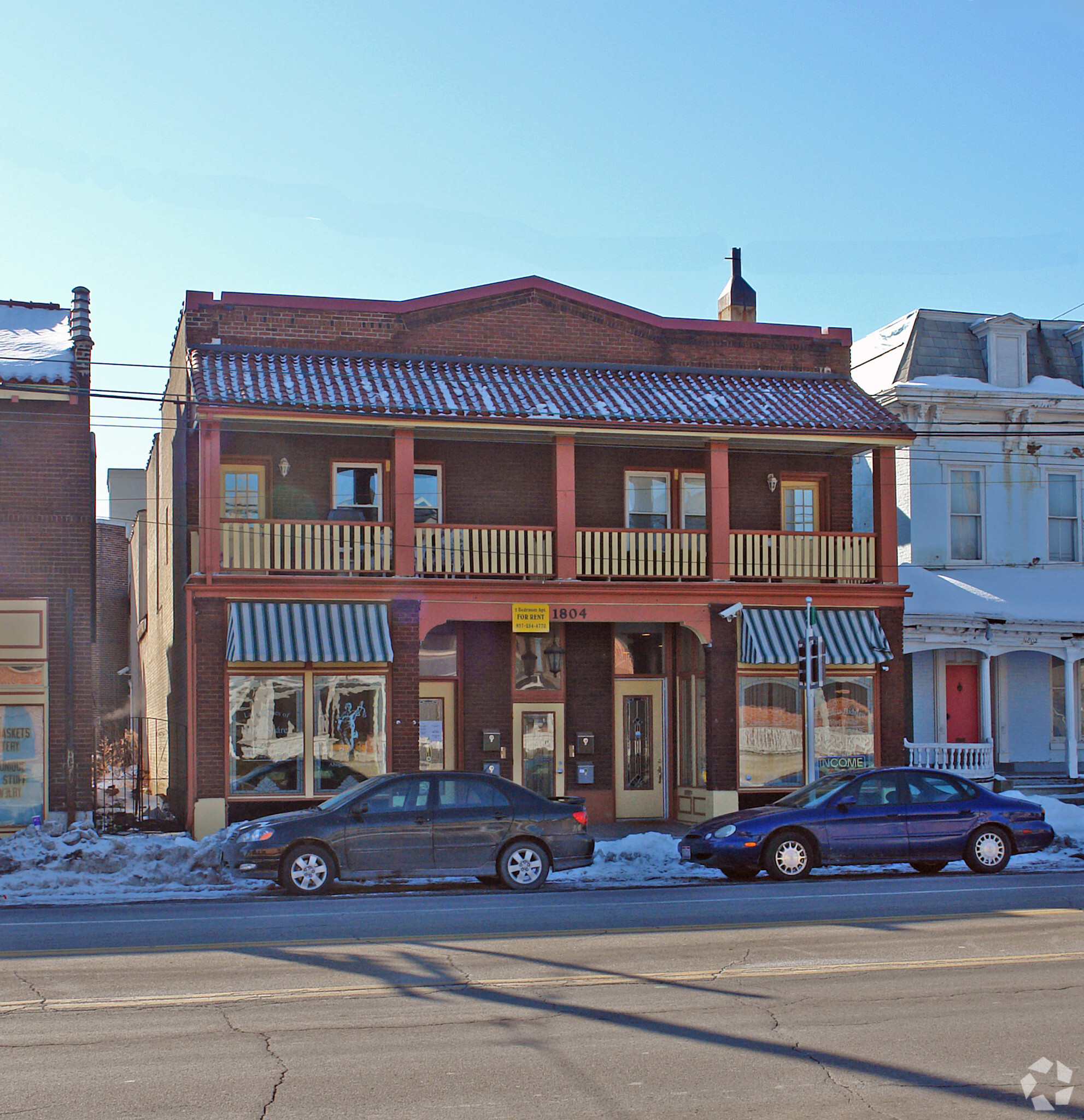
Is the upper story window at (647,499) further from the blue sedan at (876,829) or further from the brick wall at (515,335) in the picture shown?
the blue sedan at (876,829)

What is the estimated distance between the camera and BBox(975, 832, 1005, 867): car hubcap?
16172mm

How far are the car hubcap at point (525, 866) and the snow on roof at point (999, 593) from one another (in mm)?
→ 10691

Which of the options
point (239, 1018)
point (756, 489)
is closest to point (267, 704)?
point (756, 489)

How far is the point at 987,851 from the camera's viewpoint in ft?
53.1

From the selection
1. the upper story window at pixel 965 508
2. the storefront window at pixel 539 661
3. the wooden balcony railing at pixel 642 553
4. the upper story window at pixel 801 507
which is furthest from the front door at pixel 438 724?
the upper story window at pixel 965 508

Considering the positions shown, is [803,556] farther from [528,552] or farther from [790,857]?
[790,857]

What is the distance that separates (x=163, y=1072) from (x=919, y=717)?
20.1m

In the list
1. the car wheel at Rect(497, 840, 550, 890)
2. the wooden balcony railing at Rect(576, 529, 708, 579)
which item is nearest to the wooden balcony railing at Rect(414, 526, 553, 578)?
the wooden balcony railing at Rect(576, 529, 708, 579)

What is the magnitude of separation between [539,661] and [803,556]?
4.75 metres

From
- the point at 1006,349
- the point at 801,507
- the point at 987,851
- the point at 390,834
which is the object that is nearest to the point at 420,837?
the point at 390,834

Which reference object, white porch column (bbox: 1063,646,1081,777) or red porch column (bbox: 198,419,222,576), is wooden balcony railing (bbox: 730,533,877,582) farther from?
red porch column (bbox: 198,419,222,576)

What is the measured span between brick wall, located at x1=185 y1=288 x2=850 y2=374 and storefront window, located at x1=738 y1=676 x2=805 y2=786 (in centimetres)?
591

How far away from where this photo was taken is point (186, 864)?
52.4ft

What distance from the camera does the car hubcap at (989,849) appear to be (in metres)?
16.2
